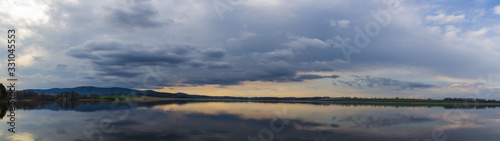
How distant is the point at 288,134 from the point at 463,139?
22.2 metres

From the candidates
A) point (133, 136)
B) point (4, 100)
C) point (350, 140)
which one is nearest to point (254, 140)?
point (350, 140)

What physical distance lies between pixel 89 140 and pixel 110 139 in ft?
6.28

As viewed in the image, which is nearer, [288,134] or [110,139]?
[110,139]

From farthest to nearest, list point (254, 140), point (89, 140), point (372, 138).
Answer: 1. point (372, 138)
2. point (254, 140)
3. point (89, 140)

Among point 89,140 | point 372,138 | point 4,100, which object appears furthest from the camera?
point 4,100

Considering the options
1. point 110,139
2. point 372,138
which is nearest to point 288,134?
point 372,138

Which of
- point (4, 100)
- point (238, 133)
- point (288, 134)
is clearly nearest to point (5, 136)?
point (238, 133)

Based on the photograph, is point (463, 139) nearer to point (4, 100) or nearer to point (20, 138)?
point (20, 138)

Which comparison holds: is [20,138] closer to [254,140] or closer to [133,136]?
A: [133,136]

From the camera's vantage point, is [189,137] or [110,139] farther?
[189,137]

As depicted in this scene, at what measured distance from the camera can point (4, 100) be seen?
413 feet

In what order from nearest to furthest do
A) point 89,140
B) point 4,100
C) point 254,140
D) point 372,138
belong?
1. point 89,140
2. point 254,140
3. point 372,138
4. point 4,100

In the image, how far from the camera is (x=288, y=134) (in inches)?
1262

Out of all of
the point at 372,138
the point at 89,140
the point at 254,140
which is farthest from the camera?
the point at 372,138
